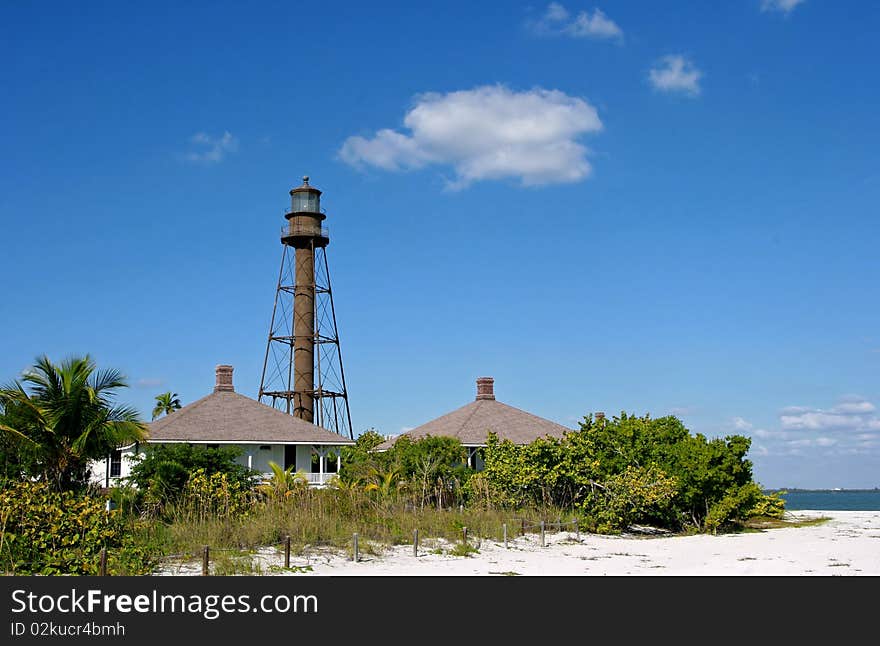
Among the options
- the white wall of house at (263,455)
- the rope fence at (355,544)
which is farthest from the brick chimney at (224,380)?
the rope fence at (355,544)

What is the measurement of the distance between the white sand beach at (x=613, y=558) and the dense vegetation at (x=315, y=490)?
1068 mm

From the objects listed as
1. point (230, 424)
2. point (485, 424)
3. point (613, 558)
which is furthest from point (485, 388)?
point (613, 558)

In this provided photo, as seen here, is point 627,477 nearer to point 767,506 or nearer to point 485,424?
point 767,506

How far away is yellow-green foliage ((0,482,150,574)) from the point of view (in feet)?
48.6

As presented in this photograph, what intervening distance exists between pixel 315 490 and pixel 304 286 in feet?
83.9

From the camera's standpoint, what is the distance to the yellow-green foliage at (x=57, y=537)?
14812 millimetres

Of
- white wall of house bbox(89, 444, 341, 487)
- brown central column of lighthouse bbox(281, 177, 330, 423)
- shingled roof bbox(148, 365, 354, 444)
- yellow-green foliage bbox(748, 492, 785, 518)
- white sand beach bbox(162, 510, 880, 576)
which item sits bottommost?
white sand beach bbox(162, 510, 880, 576)

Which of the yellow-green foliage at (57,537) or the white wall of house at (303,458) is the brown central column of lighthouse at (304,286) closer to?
the white wall of house at (303,458)

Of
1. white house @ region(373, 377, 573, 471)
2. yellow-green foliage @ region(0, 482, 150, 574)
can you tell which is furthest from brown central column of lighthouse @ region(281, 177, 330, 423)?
yellow-green foliage @ region(0, 482, 150, 574)

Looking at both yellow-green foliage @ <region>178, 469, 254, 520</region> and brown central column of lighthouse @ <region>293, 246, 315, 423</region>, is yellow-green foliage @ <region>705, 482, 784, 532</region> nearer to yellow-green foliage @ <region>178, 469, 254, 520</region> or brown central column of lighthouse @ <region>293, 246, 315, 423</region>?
yellow-green foliage @ <region>178, 469, 254, 520</region>

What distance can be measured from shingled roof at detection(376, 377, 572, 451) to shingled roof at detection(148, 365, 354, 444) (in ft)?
15.0

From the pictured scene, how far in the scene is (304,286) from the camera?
48.5 metres
